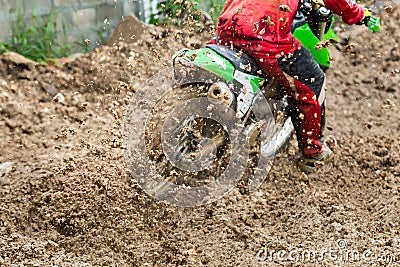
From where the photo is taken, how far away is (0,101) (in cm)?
432

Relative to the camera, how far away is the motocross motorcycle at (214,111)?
122 inches

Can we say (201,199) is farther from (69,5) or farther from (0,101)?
(69,5)

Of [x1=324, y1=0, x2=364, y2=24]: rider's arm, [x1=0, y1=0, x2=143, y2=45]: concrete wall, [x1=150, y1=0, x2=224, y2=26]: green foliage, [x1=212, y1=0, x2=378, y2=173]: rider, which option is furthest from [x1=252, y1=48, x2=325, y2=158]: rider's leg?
[x1=0, y1=0, x2=143, y2=45]: concrete wall

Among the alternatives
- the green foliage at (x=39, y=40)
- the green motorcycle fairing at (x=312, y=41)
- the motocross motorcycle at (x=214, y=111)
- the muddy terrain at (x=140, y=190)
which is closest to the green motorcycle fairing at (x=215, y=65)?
the motocross motorcycle at (x=214, y=111)

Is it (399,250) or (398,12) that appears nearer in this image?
Answer: (399,250)

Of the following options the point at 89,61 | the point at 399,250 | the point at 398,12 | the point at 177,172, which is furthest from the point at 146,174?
the point at 398,12

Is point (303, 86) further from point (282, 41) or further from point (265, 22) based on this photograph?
point (265, 22)

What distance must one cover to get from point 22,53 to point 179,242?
8.13 feet

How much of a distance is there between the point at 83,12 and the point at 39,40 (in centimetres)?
47

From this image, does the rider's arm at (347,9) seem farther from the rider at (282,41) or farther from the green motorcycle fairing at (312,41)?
the green motorcycle fairing at (312,41)

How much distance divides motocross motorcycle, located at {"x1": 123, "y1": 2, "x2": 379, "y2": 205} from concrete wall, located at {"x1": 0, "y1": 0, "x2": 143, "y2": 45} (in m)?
1.86

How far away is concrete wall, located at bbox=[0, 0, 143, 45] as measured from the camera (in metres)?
5.01

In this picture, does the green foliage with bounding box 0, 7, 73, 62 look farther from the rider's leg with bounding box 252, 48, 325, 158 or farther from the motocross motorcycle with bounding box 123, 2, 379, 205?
the rider's leg with bounding box 252, 48, 325, 158

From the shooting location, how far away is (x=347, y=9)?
3.31 m
